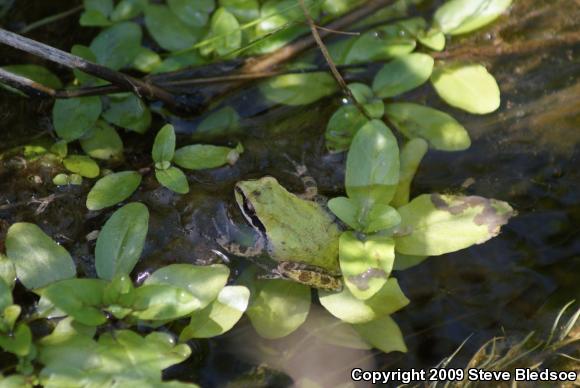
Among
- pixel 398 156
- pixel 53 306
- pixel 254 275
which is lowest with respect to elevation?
pixel 254 275

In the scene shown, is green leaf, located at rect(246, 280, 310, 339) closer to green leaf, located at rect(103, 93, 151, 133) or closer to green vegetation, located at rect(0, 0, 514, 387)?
green vegetation, located at rect(0, 0, 514, 387)

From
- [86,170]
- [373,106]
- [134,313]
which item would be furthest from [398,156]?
[86,170]

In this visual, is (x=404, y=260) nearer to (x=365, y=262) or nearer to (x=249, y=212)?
(x=365, y=262)

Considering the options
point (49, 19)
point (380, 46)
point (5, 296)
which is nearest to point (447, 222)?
point (380, 46)

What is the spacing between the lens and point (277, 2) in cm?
354

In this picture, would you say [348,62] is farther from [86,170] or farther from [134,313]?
[134,313]

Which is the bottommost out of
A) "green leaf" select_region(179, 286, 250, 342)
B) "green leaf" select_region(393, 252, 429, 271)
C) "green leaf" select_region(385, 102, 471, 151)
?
"green leaf" select_region(393, 252, 429, 271)

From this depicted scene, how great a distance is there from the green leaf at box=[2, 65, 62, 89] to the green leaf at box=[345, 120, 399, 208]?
168 centimetres

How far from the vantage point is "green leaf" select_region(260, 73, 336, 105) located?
3.43 m

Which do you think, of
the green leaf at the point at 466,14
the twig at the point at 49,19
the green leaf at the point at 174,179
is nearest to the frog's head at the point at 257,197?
the green leaf at the point at 174,179

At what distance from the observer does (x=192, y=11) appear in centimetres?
355

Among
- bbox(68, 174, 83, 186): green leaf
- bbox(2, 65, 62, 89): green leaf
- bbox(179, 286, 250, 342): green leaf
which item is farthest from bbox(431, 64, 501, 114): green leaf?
bbox(2, 65, 62, 89): green leaf

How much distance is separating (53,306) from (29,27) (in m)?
1.90

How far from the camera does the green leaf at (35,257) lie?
2668 millimetres
